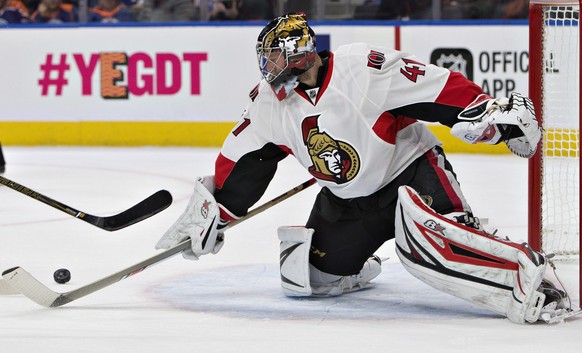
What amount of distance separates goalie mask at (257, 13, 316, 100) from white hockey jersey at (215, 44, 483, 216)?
5cm

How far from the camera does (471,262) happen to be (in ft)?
8.54

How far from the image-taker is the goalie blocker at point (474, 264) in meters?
2.50

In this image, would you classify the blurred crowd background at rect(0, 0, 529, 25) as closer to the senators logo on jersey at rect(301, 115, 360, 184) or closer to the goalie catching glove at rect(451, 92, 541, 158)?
the senators logo on jersey at rect(301, 115, 360, 184)

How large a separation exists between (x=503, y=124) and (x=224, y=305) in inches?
33.2

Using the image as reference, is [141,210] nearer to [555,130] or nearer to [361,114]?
[361,114]

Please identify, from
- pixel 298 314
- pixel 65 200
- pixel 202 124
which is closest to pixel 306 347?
pixel 298 314

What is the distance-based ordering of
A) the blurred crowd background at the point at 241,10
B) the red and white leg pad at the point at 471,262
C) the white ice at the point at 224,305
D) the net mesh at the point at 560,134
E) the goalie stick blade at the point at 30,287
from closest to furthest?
the white ice at the point at 224,305 < the red and white leg pad at the point at 471,262 < the goalie stick blade at the point at 30,287 < the net mesh at the point at 560,134 < the blurred crowd background at the point at 241,10

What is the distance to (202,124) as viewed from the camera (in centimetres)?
729

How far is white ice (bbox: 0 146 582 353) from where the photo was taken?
240 centimetres

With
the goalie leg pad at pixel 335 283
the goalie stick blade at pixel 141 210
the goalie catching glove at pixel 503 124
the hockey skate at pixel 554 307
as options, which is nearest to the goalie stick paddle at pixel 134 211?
the goalie stick blade at pixel 141 210

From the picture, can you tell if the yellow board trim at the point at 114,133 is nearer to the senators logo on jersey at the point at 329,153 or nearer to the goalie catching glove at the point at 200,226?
the goalie catching glove at the point at 200,226

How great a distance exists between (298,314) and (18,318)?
0.66 meters

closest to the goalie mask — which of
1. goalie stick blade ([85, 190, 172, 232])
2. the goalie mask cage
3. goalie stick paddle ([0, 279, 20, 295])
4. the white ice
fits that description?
goalie stick blade ([85, 190, 172, 232])

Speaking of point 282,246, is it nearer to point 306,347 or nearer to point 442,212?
point 442,212
